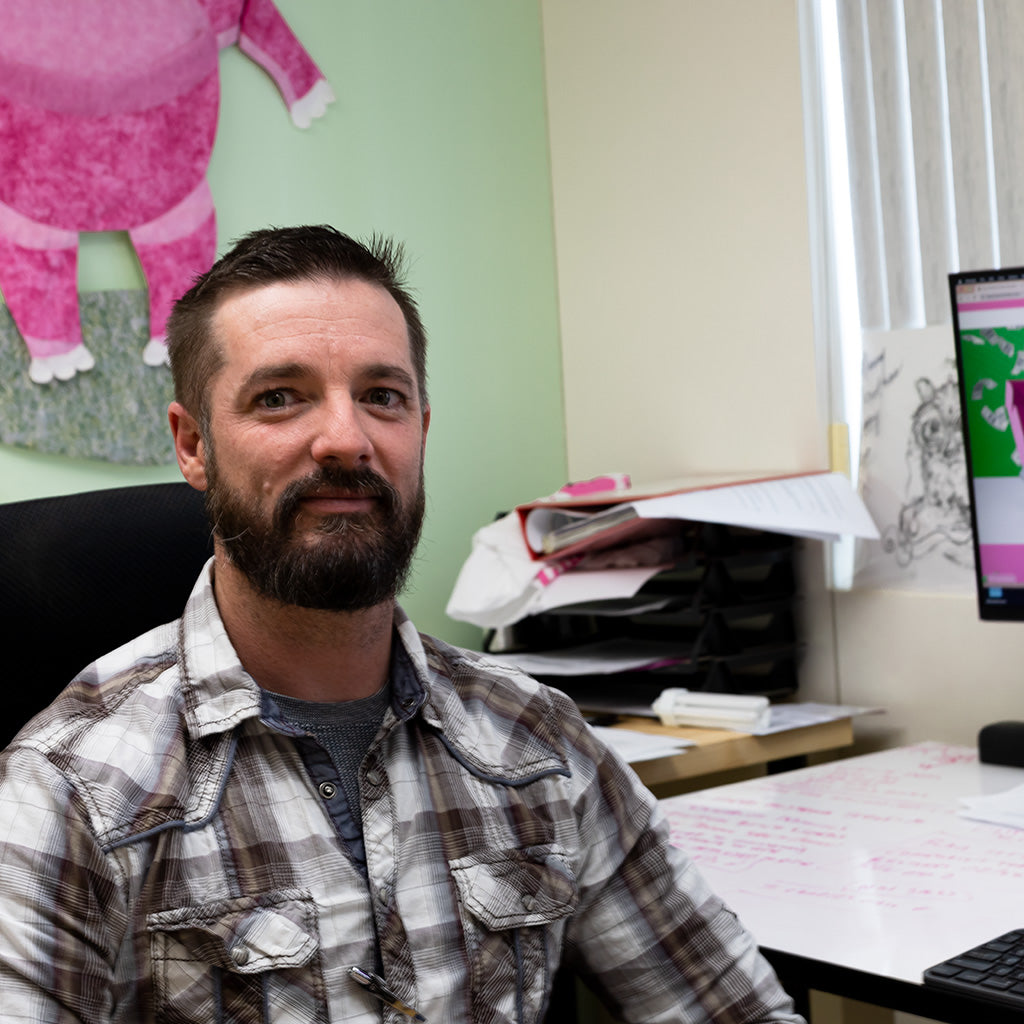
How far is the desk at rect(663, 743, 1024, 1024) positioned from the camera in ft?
3.36

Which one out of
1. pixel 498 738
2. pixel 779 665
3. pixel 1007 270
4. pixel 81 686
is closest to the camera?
pixel 81 686

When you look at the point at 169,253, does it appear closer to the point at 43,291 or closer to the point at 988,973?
the point at 43,291

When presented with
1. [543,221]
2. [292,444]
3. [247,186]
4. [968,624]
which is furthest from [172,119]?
[968,624]

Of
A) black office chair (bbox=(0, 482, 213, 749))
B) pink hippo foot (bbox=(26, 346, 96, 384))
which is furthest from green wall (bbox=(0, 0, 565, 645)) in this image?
black office chair (bbox=(0, 482, 213, 749))

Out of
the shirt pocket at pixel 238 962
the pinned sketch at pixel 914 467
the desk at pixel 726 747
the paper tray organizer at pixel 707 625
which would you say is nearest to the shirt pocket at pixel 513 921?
the shirt pocket at pixel 238 962

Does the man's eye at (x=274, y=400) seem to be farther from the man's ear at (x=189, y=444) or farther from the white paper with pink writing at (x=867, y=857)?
the white paper with pink writing at (x=867, y=857)

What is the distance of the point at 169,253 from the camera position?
6.01 feet

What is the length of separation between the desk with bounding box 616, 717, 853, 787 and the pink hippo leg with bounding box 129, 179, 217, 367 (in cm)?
83

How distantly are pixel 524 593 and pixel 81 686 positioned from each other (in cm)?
99

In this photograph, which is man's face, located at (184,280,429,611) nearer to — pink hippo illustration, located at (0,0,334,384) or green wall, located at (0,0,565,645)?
pink hippo illustration, located at (0,0,334,384)

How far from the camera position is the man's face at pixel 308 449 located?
0.91 meters

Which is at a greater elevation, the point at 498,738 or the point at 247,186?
the point at 247,186

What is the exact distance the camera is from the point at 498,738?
3.30ft

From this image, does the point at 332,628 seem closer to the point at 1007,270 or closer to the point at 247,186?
the point at 1007,270
